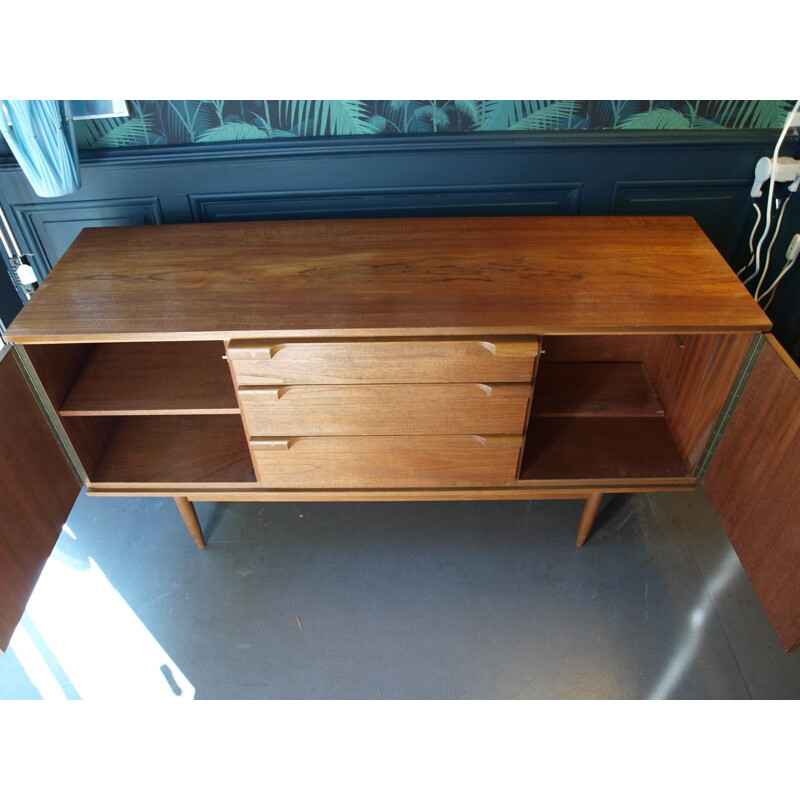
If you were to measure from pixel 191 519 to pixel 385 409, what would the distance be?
2.01 feet

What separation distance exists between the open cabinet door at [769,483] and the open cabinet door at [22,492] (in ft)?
4.18

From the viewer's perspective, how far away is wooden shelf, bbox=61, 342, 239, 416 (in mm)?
1179

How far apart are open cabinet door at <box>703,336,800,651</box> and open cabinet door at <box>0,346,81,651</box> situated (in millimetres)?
1273

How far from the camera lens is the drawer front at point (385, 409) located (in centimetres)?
109

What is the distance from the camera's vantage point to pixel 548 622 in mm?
1336

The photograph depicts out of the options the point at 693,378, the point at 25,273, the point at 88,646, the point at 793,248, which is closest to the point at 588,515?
the point at 693,378

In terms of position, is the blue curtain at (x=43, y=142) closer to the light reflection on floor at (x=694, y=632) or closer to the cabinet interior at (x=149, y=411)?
the cabinet interior at (x=149, y=411)

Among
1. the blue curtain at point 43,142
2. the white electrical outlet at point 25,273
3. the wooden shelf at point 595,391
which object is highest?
the blue curtain at point 43,142

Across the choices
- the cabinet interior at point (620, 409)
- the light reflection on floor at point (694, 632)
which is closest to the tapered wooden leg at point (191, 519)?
the cabinet interior at point (620, 409)

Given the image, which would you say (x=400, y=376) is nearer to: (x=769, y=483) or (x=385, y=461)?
(x=385, y=461)

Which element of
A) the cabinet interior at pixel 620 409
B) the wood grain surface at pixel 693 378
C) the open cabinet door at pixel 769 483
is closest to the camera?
the open cabinet door at pixel 769 483

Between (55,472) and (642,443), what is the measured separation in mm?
1224

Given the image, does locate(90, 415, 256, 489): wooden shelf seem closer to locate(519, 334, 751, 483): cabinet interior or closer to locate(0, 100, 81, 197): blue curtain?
locate(0, 100, 81, 197): blue curtain

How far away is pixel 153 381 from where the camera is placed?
125 cm
